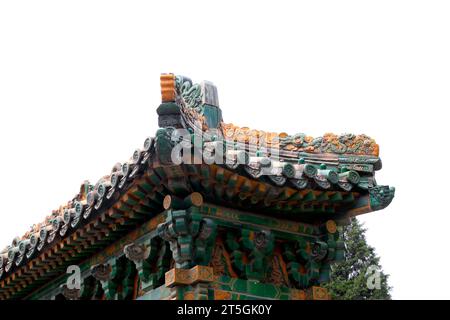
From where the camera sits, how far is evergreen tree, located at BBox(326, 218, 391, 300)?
2931 centimetres

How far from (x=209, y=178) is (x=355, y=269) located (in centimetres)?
2206

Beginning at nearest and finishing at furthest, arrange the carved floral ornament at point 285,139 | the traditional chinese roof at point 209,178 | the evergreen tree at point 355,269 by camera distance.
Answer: the traditional chinese roof at point 209,178 → the carved floral ornament at point 285,139 → the evergreen tree at point 355,269

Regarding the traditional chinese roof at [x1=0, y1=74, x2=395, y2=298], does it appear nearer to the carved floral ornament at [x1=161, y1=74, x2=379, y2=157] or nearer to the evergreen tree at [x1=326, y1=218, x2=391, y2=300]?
the carved floral ornament at [x1=161, y1=74, x2=379, y2=157]

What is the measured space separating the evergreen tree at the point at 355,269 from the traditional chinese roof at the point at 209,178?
720 inches

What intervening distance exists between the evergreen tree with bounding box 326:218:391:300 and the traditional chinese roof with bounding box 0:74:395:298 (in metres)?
18.3

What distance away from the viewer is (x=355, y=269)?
102 ft

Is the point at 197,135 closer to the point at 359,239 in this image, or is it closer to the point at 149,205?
the point at 149,205

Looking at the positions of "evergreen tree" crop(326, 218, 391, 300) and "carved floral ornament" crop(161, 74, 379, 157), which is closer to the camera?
"carved floral ornament" crop(161, 74, 379, 157)

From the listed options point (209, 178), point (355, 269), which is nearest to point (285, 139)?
point (209, 178)

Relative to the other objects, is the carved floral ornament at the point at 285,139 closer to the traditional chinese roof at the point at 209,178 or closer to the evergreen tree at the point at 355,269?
the traditional chinese roof at the point at 209,178

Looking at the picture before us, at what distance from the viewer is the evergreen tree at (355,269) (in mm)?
29312

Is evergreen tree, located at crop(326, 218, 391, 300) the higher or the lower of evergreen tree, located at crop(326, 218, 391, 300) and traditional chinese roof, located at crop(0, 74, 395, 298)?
the higher

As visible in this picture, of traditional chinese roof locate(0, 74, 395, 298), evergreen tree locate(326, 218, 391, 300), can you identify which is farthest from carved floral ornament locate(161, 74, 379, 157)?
evergreen tree locate(326, 218, 391, 300)

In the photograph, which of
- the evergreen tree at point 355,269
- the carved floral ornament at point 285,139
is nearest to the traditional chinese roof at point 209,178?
the carved floral ornament at point 285,139
